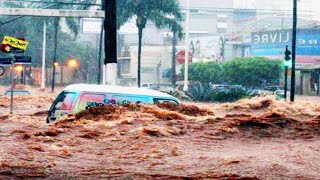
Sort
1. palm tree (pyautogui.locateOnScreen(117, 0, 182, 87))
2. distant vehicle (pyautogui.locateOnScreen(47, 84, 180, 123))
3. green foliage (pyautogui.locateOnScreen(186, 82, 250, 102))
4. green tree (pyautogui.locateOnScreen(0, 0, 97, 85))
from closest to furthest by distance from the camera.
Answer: distant vehicle (pyautogui.locateOnScreen(47, 84, 180, 123)) < green foliage (pyautogui.locateOnScreen(186, 82, 250, 102)) < palm tree (pyautogui.locateOnScreen(117, 0, 182, 87)) < green tree (pyautogui.locateOnScreen(0, 0, 97, 85))

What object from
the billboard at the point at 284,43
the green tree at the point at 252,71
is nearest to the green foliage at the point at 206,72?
the green tree at the point at 252,71

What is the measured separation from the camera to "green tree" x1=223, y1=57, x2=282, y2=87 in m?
60.3

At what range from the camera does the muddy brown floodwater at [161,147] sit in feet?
30.9

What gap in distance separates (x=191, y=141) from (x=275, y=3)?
149 meters

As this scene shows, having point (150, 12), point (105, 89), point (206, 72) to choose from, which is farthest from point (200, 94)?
point (206, 72)

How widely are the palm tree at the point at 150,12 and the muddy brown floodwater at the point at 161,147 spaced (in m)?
36.0

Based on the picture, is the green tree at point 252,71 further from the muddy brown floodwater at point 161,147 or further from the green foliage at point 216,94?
the muddy brown floodwater at point 161,147

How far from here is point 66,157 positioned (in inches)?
426

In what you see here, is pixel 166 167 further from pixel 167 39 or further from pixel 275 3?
pixel 275 3

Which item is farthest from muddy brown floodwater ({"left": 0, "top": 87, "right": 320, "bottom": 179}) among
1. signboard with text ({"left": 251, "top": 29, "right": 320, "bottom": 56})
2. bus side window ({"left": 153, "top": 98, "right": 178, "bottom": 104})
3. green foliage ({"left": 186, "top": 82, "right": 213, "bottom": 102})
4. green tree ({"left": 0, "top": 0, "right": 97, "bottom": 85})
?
green tree ({"left": 0, "top": 0, "right": 97, "bottom": 85})

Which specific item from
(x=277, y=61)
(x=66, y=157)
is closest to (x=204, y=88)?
(x=277, y=61)

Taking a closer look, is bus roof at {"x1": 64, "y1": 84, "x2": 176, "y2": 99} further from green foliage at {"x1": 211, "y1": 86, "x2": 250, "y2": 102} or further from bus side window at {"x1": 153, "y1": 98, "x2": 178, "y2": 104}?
green foliage at {"x1": 211, "y1": 86, "x2": 250, "y2": 102}

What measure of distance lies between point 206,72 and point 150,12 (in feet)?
36.8

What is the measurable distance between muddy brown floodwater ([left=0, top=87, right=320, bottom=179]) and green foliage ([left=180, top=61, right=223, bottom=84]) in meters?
44.0
